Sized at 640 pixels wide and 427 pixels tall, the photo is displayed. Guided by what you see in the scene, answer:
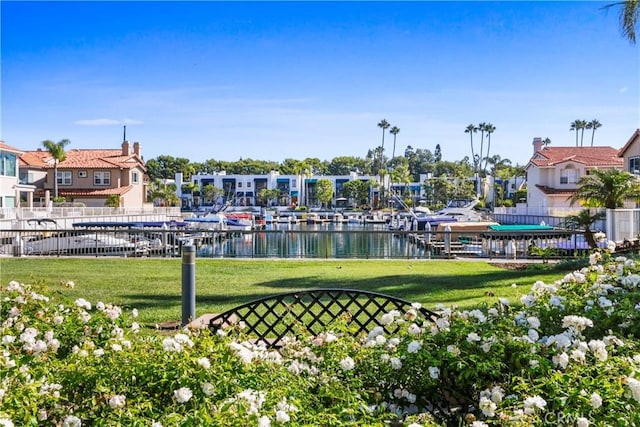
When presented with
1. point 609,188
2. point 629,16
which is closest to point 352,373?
point 609,188

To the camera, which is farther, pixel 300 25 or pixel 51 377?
pixel 300 25

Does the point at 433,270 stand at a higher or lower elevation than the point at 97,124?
lower

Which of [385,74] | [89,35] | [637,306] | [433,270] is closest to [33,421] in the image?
[637,306]

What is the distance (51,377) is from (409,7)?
16.1 metres

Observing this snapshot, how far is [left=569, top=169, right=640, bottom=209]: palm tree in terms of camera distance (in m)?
17.4

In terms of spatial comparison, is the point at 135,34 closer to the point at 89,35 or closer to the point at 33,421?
the point at 89,35

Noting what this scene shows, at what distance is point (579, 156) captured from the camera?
50.8 meters

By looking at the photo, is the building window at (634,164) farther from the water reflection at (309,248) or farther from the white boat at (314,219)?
the white boat at (314,219)

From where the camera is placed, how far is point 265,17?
15148 millimetres

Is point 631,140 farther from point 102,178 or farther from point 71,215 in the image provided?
point 102,178

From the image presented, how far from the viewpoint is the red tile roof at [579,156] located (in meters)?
49.3

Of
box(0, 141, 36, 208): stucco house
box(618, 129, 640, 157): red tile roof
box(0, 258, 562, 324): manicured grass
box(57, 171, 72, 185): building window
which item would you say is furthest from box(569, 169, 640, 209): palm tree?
box(57, 171, 72, 185): building window

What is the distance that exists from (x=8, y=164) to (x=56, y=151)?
13560 mm

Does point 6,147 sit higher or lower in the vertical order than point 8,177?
higher
